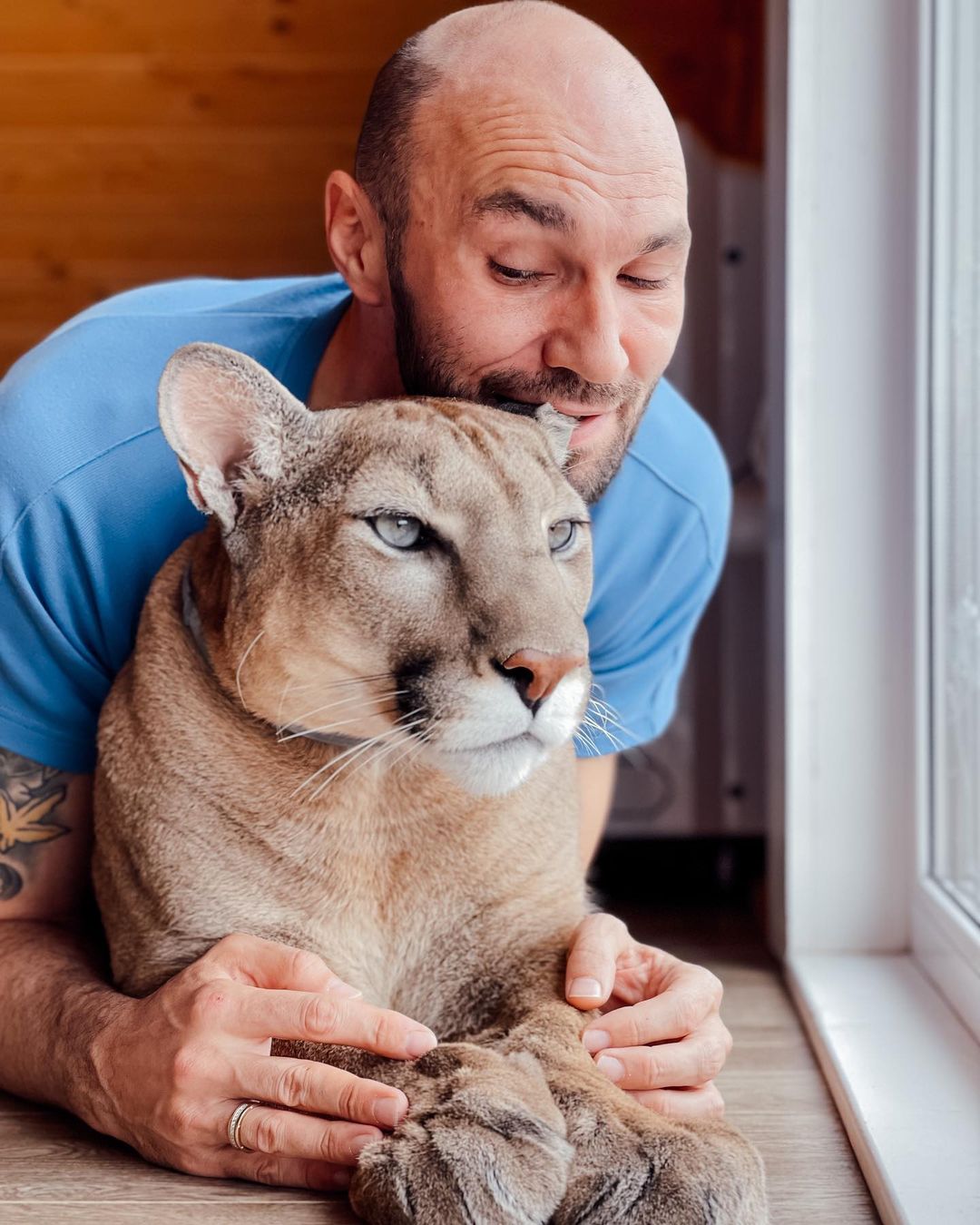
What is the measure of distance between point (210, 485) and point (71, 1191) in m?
0.69

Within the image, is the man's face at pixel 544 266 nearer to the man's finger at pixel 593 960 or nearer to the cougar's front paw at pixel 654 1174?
the man's finger at pixel 593 960

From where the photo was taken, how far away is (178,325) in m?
1.84

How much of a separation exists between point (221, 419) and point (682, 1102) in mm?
802

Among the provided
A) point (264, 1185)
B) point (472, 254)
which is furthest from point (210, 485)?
point (264, 1185)

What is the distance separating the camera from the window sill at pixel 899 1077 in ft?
4.64

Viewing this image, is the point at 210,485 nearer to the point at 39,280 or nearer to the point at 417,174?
the point at 417,174

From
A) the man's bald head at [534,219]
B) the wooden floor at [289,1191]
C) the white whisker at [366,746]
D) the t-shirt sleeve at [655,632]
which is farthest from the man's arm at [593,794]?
the white whisker at [366,746]

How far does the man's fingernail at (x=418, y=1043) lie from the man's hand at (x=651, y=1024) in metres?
0.17

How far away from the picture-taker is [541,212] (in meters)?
1.47

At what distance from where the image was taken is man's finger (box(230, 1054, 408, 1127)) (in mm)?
1222

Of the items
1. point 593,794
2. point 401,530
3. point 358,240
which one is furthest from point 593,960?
point 358,240

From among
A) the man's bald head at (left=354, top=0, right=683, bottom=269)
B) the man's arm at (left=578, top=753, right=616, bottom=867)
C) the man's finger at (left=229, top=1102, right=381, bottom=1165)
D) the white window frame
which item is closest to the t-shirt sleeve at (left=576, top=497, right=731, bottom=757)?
the man's arm at (left=578, top=753, right=616, bottom=867)

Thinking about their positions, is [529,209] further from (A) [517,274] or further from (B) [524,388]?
(B) [524,388]

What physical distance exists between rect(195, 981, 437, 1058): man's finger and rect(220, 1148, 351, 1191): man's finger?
0.37 ft
